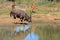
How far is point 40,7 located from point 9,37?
11.9m

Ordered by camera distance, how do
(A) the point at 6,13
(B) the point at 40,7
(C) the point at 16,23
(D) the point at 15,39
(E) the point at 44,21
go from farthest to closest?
(B) the point at 40,7 < (A) the point at 6,13 < (E) the point at 44,21 < (C) the point at 16,23 < (D) the point at 15,39

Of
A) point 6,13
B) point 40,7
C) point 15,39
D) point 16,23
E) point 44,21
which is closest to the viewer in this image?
point 15,39

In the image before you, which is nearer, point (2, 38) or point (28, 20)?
point (2, 38)

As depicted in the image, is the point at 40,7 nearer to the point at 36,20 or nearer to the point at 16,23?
the point at 36,20

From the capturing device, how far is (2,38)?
1223 centimetres

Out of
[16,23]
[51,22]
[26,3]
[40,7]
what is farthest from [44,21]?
[26,3]

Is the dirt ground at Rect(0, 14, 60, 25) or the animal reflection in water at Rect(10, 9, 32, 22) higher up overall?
the animal reflection in water at Rect(10, 9, 32, 22)

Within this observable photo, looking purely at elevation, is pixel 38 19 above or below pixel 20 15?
below

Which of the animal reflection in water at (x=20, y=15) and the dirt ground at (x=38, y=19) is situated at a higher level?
A: the animal reflection in water at (x=20, y=15)

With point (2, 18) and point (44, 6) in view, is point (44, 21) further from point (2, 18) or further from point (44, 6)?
point (44, 6)

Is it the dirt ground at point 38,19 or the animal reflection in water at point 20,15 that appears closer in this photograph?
the animal reflection in water at point 20,15

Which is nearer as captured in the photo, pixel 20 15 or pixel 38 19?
pixel 20 15

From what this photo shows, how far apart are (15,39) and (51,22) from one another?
7329 mm

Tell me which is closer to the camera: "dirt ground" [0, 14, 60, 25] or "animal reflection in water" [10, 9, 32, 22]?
"animal reflection in water" [10, 9, 32, 22]
